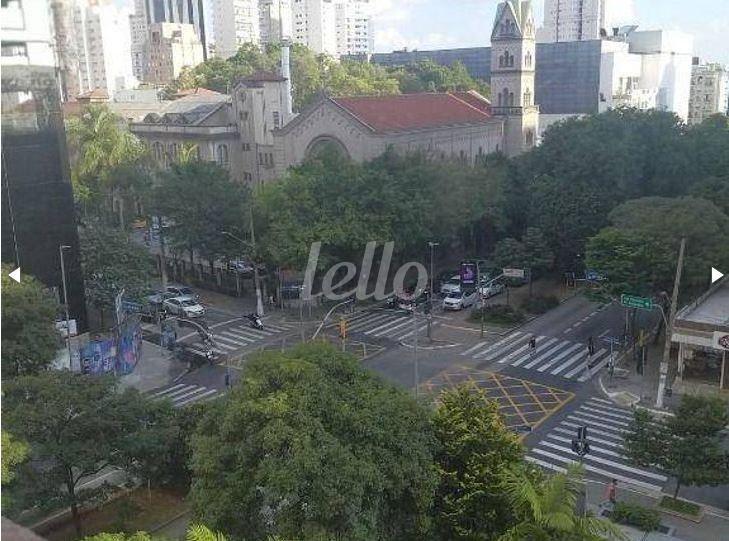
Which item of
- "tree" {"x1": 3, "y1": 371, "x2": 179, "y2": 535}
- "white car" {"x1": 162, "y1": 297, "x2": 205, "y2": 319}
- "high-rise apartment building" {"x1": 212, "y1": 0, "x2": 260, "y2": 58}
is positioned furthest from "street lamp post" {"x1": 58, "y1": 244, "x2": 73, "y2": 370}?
"high-rise apartment building" {"x1": 212, "y1": 0, "x2": 260, "y2": 58}

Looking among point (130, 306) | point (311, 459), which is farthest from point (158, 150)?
point (311, 459)

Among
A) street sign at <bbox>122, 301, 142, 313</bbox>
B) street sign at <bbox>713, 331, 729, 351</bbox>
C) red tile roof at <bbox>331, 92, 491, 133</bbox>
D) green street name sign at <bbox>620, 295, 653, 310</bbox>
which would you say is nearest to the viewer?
street sign at <bbox>713, 331, 729, 351</bbox>

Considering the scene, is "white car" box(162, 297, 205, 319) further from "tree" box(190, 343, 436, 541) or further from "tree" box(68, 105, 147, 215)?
"tree" box(190, 343, 436, 541)

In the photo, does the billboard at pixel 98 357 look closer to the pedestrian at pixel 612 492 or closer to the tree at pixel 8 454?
the tree at pixel 8 454

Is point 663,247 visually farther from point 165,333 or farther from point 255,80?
point 255,80

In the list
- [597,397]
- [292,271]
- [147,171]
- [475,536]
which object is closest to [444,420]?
[475,536]

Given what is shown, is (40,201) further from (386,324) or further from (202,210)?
(386,324)
